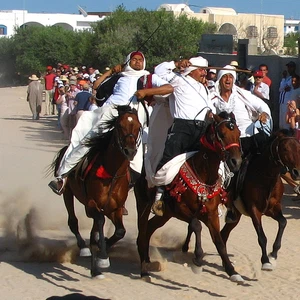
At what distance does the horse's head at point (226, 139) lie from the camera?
7.66m

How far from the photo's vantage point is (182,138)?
27.7 feet

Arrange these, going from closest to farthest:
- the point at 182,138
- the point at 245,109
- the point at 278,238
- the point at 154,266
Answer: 1. the point at 182,138
2. the point at 278,238
3. the point at 154,266
4. the point at 245,109

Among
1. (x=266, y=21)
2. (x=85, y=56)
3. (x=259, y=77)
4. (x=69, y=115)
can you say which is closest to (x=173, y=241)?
(x=259, y=77)

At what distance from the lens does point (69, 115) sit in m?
22.1

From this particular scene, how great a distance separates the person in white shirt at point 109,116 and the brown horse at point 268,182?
1.25 meters

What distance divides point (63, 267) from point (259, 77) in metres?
7.64

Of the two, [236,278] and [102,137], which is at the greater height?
[102,137]

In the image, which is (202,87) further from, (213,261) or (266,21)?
(266,21)

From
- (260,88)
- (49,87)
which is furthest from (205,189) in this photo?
(49,87)

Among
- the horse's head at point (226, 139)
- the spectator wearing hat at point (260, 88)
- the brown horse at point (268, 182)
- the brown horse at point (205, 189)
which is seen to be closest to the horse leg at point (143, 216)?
the brown horse at point (205, 189)

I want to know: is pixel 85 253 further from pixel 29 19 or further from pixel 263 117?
pixel 29 19

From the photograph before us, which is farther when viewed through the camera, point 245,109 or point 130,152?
point 245,109

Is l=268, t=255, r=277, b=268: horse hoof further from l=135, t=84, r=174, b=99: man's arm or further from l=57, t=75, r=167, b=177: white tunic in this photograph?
l=135, t=84, r=174, b=99: man's arm

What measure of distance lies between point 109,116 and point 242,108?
1603 millimetres
